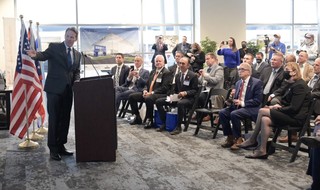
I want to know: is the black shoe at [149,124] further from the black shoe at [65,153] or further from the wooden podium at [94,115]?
the wooden podium at [94,115]

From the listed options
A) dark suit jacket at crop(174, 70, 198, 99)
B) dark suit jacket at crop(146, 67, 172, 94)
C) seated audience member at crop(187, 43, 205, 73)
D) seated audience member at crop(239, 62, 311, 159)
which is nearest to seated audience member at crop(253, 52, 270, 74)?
seated audience member at crop(187, 43, 205, 73)

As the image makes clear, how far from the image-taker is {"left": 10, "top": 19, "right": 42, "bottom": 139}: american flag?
559cm

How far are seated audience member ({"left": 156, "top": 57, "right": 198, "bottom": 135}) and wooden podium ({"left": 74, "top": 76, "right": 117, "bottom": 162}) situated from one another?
1.94 m

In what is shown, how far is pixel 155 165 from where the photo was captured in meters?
4.70

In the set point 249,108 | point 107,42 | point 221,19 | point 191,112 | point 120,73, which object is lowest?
point 191,112

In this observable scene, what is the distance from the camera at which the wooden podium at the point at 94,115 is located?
472 centimetres

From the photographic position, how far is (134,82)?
8.13 metres

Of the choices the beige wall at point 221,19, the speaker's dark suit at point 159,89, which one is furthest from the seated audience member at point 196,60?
the beige wall at point 221,19

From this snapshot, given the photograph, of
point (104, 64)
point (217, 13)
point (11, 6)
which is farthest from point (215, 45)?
point (11, 6)

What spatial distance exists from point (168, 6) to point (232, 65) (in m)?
5.64

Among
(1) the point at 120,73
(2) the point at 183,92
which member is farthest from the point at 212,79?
(1) the point at 120,73

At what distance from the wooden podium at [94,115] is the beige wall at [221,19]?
8.89m

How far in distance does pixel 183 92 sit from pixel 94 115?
7.29 feet

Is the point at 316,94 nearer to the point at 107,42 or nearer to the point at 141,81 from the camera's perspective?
the point at 141,81
